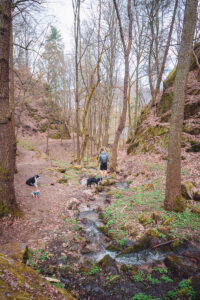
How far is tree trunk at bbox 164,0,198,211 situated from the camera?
15.0ft

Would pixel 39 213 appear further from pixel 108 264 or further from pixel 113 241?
pixel 108 264

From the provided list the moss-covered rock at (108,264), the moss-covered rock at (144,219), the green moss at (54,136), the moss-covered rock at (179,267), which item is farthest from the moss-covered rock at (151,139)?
the green moss at (54,136)

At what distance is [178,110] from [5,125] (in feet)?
16.8

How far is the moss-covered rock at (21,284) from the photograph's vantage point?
1379 millimetres

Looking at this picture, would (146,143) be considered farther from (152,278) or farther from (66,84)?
(66,84)

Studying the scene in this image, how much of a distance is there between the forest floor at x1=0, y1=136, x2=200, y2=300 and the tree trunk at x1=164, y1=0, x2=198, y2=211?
0.61 m

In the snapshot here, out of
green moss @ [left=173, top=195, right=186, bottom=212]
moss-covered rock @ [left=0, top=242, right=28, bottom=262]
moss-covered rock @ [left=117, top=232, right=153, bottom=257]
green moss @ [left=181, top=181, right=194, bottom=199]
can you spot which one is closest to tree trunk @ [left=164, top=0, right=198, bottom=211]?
green moss @ [left=173, top=195, right=186, bottom=212]

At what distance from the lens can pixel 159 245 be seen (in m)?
3.98

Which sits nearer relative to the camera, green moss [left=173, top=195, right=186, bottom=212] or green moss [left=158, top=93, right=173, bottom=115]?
green moss [left=173, top=195, right=186, bottom=212]

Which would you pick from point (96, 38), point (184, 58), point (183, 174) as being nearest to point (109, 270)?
point (183, 174)

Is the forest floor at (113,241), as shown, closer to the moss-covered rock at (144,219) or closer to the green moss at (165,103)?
the moss-covered rock at (144,219)

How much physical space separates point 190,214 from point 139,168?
18.0 feet

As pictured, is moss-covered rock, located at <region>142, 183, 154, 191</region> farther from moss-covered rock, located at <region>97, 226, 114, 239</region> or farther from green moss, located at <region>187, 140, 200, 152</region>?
green moss, located at <region>187, 140, 200, 152</region>

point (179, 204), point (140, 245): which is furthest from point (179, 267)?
point (179, 204)
